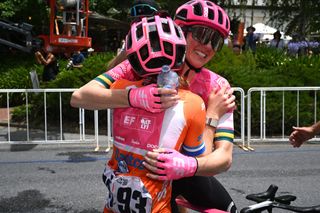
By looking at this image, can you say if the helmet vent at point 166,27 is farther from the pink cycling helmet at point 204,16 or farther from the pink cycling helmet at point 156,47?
the pink cycling helmet at point 204,16

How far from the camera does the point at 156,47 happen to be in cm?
200

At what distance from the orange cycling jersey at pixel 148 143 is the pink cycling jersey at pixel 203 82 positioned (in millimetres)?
194

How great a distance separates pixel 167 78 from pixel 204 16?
54cm

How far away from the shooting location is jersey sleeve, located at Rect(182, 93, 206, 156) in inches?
80.4

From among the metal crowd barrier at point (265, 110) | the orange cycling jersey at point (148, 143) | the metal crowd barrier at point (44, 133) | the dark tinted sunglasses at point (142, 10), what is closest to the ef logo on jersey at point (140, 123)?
the orange cycling jersey at point (148, 143)

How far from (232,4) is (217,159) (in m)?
29.0

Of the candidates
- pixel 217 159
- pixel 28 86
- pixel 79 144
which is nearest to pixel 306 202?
pixel 217 159

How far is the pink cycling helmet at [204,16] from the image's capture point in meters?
2.34

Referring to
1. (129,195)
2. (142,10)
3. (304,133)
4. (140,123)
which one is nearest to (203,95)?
(140,123)

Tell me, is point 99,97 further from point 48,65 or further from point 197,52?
point 48,65

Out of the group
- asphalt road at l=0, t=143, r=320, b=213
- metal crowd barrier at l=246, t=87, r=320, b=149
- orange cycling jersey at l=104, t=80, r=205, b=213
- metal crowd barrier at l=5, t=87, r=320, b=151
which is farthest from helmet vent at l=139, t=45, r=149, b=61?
metal crowd barrier at l=246, t=87, r=320, b=149

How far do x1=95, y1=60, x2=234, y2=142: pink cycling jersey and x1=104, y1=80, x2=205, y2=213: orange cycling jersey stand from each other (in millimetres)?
194

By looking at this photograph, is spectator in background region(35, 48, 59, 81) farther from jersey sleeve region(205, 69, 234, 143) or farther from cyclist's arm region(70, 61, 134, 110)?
jersey sleeve region(205, 69, 234, 143)

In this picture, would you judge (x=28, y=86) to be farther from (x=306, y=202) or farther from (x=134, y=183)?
(x=134, y=183)
